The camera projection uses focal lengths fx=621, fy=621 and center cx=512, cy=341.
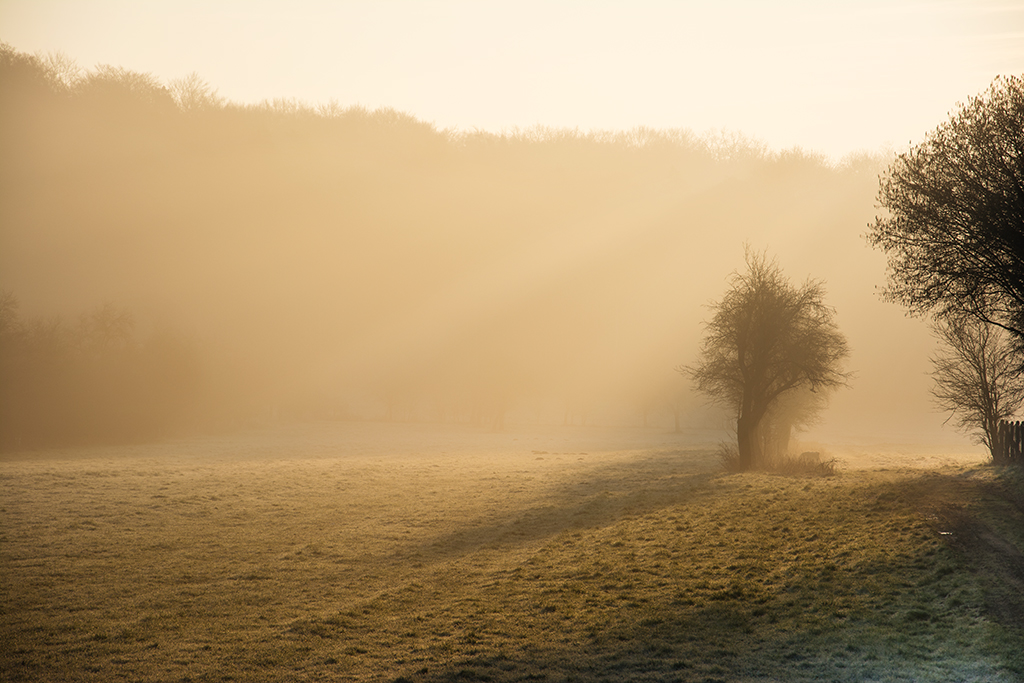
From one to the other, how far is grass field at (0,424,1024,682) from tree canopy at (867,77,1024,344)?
617 cm

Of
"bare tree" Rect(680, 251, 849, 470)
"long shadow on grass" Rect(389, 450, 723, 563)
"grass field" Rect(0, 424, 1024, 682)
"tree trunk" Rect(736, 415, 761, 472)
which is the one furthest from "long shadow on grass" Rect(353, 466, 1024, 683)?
"tree trunk" Rect(736, 415, 761, 472)

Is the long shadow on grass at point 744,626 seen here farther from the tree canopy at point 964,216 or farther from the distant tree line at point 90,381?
the distant tree line at point 90,381

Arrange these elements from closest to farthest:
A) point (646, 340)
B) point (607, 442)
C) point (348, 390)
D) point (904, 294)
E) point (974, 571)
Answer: point (974, 571)
point (904, 294)
point (607, 442)
point (348, 390)
point (646, 340)

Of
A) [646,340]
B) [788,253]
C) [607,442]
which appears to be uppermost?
[788,253]

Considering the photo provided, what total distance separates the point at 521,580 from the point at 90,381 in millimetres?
55270

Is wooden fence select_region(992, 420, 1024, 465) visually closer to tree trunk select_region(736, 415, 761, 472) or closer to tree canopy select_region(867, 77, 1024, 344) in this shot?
tree canopy select_region(867, 77, 1024, 344)

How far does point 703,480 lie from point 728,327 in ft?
28.2

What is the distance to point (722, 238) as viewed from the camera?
132500 mm

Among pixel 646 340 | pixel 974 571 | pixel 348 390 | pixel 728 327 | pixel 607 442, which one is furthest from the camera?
pixel 646 340

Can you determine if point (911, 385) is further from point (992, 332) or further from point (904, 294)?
point (904, 294)

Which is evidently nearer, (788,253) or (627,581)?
(627,581)

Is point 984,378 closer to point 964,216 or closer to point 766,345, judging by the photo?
point 766,345

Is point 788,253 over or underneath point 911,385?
over

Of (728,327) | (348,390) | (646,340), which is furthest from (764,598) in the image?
(646,340)
